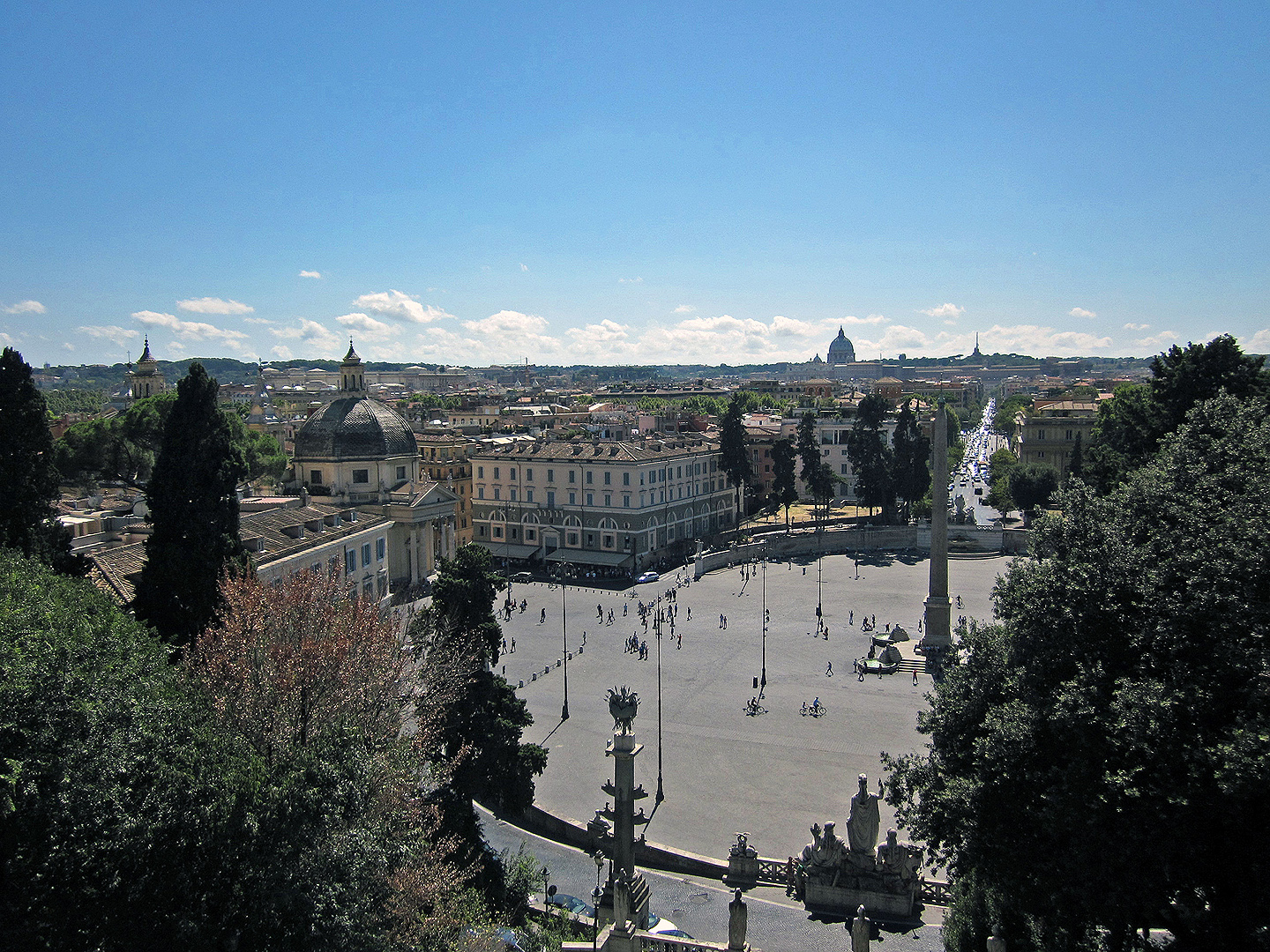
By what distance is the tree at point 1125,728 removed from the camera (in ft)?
37.6

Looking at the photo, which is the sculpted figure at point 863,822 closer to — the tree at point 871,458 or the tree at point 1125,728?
the tree at point 1125,728

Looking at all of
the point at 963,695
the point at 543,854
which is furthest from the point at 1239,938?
the point at 543,854

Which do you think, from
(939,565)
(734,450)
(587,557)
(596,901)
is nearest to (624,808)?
(596,901)

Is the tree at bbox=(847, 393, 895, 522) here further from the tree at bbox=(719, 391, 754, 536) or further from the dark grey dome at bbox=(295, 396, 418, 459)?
the dark grey dome at bbox=(295, 396, 418, 459)

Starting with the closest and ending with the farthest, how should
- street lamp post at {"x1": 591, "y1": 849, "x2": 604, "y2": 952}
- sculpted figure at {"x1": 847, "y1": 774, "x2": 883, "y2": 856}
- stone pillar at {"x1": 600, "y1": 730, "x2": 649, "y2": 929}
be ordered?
street lamp post at {"x1": 591, "y1": 849, "x2": 604, "y2": 952}
stone pillar at {"x1": 600, "y1": 730, "x2": 649, "y2": 929}
sculpted figure at {"x1": 847, "y1": 774, "x2": 883, "y2": 856}

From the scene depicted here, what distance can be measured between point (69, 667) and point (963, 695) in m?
13.3

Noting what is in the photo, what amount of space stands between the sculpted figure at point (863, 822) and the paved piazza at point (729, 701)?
2.68 m

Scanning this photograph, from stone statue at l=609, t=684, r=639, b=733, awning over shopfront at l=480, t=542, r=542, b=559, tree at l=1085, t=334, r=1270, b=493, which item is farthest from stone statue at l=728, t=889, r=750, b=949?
awning over shopfront at l=480, t=542, r=542, b=559

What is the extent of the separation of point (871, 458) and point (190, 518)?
53643 millimetres

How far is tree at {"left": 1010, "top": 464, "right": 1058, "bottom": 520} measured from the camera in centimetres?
7144

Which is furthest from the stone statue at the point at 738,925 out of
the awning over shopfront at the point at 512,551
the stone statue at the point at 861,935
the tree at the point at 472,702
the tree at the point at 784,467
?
the tree at the point at 784,467

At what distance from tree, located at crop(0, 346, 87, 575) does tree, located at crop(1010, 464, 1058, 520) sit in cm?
6455

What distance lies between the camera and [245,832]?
12055 millimetres

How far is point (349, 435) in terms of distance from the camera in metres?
48.3
